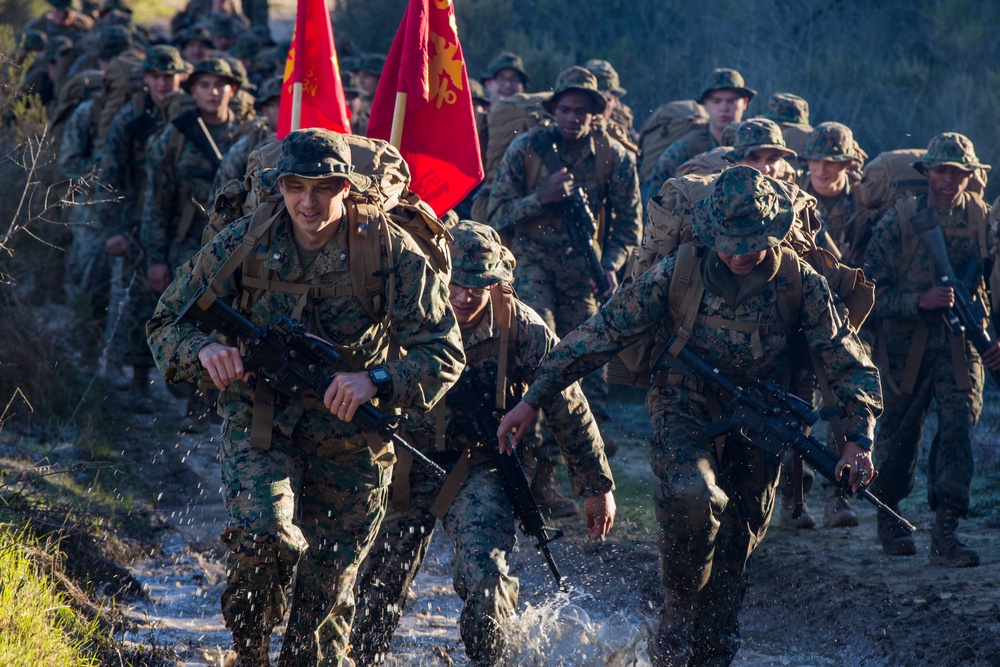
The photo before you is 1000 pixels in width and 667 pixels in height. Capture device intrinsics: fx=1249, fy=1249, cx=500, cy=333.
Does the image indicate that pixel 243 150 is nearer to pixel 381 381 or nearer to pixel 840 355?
pixel 381 381

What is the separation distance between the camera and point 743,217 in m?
5.31

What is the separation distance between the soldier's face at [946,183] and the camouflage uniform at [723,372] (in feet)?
7.84

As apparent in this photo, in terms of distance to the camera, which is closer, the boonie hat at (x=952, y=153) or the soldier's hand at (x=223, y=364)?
the soldier's hand at (x=223, y=364)

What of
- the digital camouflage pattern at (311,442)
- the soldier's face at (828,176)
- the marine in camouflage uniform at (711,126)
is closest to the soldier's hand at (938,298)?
the soldier's face at (828,176)

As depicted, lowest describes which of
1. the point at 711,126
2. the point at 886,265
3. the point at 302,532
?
the point at 302,532

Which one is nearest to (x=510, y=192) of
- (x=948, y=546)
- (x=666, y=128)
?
(x=666, y=128)

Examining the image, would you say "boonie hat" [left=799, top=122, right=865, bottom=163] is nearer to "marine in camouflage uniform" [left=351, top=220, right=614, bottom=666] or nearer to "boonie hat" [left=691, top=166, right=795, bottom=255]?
"boonie hat" [left=691, top=166, right=795, bottom=255]

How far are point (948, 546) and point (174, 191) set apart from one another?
5.92 metres

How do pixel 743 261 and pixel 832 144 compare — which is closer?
pixel 743 261

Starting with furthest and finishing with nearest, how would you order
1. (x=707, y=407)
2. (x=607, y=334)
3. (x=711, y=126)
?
(x=711, y=126)
(x=707, y=407)
(x=607, y=334)

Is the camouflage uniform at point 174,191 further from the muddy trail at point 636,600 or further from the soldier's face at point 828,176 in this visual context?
the soldier's face at point 828,176

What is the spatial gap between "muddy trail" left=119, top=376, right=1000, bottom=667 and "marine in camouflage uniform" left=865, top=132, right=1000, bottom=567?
1.70ft

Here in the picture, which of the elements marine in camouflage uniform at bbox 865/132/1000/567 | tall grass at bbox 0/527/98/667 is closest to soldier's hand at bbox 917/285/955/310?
marine in camouflage uniform at bbox 865/132/1000/567

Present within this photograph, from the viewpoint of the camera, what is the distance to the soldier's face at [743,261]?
212 inches
